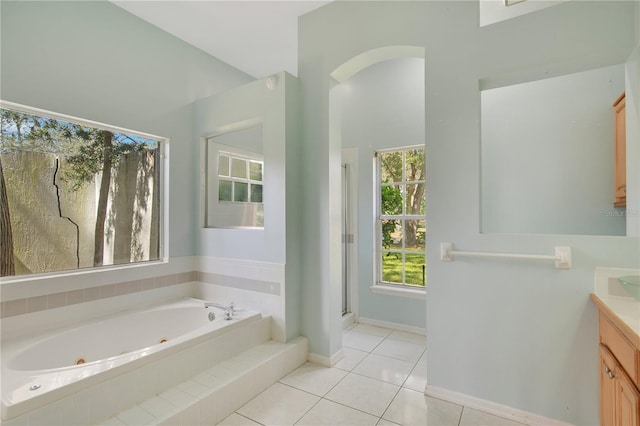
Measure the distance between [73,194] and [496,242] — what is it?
9.79 feet

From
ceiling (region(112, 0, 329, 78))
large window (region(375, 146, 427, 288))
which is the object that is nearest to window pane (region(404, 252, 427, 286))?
large window (region(375, 146, 427, 288))

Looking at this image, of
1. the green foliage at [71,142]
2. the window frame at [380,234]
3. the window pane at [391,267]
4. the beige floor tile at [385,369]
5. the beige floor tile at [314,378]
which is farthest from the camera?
the window pane at [391,267]

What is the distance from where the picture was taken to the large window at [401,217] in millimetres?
3246

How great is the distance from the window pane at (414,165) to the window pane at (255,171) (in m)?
1.58

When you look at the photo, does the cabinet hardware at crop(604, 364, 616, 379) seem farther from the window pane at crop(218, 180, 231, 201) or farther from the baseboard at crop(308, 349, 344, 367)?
the window pane at crop(218, 180, 231, 201)

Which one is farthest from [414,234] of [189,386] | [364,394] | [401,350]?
[189,386]

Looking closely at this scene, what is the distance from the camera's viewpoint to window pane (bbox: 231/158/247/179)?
3160 millimetres

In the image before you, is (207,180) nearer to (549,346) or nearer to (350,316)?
(350,316)

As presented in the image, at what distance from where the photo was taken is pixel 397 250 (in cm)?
336

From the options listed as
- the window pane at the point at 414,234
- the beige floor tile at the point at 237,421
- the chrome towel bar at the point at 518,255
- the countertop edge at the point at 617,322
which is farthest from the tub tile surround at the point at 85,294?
the countertop edge at the point at 617,322

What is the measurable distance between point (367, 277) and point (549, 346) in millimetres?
1891

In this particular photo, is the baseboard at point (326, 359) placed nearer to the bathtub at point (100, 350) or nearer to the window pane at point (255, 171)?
the bathtub at point (100, 350)

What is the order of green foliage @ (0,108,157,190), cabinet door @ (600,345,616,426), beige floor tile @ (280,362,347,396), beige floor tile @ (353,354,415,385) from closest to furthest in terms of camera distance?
cabinet door @ (600,345,616,426) → green foliage @ (0,108,157,190) → beige floor tile @ (280,362,347,396) → beige floor tile @ (353,354,415,385)

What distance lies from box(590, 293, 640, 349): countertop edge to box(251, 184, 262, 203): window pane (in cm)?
257
